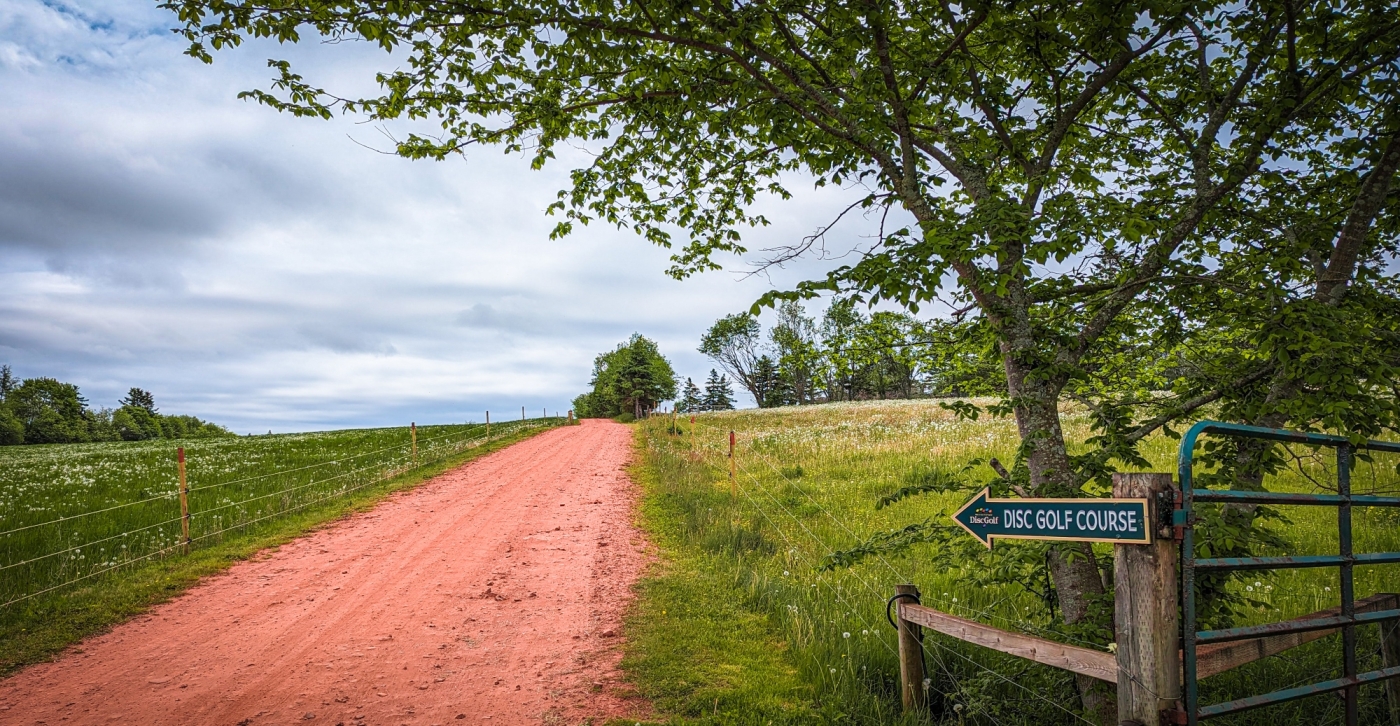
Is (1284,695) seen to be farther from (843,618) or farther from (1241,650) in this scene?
(843,618)

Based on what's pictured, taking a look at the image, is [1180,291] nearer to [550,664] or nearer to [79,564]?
[550,664]

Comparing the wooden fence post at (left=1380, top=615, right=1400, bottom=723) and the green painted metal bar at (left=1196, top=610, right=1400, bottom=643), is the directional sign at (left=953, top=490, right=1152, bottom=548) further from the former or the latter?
the wooden fence post at (left=1380, top=615, right=1400, bottom=723)

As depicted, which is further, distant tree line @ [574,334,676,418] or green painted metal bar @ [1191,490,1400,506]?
distant tree line @ [574,334,676,418]

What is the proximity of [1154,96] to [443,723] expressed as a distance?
30.4 ft

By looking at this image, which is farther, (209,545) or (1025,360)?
(209,545)

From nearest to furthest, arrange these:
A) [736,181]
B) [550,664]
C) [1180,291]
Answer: [1180,291] < [550,664] < [736,181]

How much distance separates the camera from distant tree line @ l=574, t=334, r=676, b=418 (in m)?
72.9

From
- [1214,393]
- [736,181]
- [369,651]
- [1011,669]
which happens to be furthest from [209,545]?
[1214,393]

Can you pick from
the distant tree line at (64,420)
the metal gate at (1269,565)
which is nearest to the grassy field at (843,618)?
the metal gate at (1269,565)

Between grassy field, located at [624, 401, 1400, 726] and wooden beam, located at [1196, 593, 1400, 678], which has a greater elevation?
wooden beam, located at [1196, 593, 1400, 678]

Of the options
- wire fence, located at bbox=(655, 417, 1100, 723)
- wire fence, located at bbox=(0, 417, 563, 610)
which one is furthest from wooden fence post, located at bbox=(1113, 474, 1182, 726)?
wire fence, located at bbox=(0, 417, 563, 610)

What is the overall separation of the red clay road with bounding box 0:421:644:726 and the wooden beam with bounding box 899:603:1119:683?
102 inches

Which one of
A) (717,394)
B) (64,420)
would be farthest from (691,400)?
(64,420)

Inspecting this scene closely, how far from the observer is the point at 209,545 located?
10555 mm
